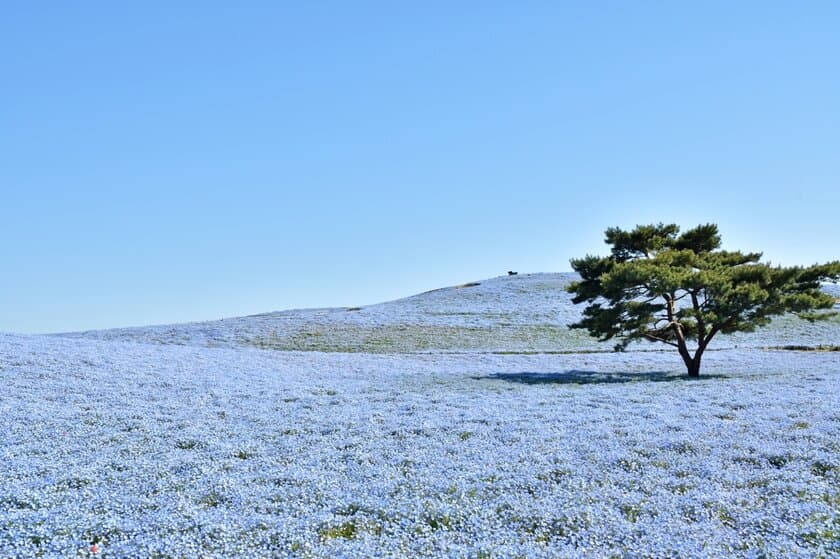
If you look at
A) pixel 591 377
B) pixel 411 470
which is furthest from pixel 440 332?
pixel 411 470

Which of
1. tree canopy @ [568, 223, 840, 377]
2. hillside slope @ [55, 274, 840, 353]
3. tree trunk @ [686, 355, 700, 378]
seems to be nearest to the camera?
tree canopy @ [568, 223, 840, 377]

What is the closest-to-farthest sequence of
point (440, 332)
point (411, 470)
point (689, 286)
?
point (411, 470) < point (689, 286) < point (440, 332)

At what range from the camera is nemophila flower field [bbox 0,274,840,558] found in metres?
6.48

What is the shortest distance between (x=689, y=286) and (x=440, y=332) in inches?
927

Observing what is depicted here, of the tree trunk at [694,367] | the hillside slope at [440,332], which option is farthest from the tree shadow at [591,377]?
the hillside slope at [440,332]

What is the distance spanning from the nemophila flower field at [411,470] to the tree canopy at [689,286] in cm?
606

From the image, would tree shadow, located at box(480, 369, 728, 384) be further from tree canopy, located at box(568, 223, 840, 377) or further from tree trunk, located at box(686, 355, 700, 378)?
tree canopy, located at box(568, 223, 840, 377)

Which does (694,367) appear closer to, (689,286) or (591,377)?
(689,286)

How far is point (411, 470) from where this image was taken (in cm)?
914

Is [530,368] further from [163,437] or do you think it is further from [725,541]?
[725,541]

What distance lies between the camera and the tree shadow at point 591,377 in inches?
915

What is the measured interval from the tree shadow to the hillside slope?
1204 cm

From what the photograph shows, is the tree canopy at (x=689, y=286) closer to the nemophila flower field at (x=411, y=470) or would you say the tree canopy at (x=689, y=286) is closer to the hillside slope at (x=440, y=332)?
the nemophila flower field at (x=411, y=470)

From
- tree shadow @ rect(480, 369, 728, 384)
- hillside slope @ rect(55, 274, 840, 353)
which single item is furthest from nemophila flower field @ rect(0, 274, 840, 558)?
hillside slope @ rect(55, 274, 840, 353)
